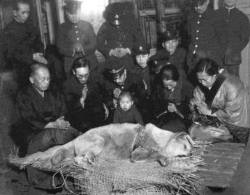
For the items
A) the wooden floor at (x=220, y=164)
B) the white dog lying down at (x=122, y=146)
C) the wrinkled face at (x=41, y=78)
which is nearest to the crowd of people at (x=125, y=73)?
the wrinkled face at (x=41, y=78)

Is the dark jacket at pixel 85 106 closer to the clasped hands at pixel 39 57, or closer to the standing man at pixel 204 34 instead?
the clasped hands at pixel 39 57

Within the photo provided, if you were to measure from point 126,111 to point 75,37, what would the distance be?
1722 millimetres

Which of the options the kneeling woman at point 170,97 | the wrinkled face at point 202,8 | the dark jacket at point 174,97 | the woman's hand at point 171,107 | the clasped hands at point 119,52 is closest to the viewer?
the kneeling woman at point 170,97

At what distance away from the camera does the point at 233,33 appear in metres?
5.37

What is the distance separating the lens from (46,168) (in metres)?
3.32

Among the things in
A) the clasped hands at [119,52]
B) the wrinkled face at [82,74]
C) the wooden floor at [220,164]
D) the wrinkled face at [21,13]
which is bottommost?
the wooden floor at [220,164]

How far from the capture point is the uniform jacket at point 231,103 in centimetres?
436

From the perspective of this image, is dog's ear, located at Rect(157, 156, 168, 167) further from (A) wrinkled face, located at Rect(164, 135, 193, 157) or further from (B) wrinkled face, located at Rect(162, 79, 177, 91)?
(B) wrinkled face, located at Rect(162, 79, 177, 91)

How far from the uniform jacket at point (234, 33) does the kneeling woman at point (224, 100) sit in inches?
42.5

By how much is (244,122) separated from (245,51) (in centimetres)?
179

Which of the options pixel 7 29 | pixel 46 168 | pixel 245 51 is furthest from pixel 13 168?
pixel 245 51

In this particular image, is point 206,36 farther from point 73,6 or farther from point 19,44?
point 19,44

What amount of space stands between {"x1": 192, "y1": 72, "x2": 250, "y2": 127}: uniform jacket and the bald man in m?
1.82

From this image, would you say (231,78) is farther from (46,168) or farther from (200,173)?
(46,168)
